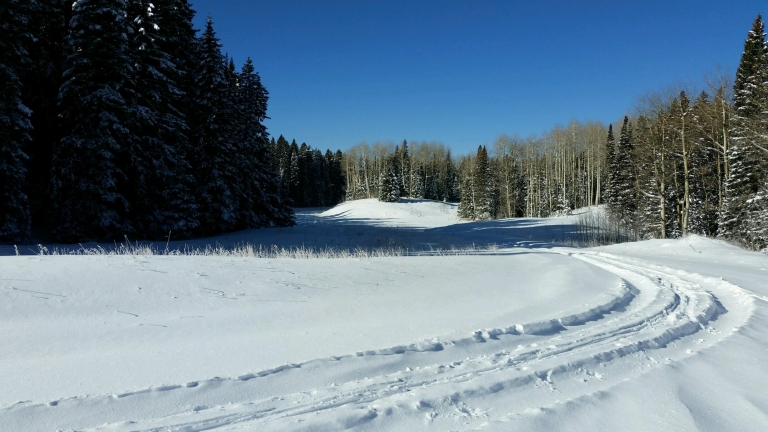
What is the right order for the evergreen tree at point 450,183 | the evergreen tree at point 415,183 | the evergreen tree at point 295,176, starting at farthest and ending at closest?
the evergreen tree at point 450,183, the evergreen tree at point 415,183, the evergreen tree at point 295,176

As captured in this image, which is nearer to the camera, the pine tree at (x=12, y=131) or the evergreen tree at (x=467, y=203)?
the pine tree at (x=12, y=131)

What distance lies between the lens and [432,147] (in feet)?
278

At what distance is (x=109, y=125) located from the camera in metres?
16.6

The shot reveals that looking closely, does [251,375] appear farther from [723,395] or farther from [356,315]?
[723,395]

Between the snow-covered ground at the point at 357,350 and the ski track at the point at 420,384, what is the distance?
18mm

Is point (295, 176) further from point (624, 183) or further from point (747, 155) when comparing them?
point (747, 155)

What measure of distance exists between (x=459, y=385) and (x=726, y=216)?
27.7 metres

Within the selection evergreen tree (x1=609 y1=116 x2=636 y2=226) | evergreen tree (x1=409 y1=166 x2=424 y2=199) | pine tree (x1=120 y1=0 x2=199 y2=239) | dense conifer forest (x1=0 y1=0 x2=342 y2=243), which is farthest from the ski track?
evergreen tree (x1=409 y1=166 x2=424 y2=199)

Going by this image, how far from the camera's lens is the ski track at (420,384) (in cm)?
310

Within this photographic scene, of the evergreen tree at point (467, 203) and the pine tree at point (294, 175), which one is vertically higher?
the pine tree at point (294, 175)

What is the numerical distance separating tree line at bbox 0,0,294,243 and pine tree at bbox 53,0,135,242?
4 centimetres

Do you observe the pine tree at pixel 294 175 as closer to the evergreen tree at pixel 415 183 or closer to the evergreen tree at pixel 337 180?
the evergreen tree at pixel 337 180

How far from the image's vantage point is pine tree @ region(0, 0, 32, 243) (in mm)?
14016

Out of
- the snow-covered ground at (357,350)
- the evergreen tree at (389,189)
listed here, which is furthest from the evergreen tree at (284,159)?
the snow-covered ground at (357,350)
